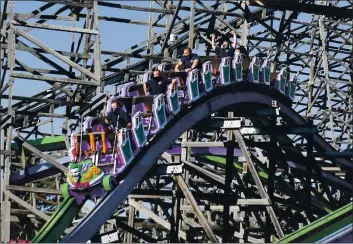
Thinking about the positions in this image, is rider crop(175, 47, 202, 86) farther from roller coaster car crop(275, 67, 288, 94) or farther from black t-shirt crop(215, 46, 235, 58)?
roller coaster car crop(275, 67, 288, 94)

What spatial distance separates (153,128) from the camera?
1839 centimetres

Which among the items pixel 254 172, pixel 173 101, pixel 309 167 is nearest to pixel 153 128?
pixel 173 101

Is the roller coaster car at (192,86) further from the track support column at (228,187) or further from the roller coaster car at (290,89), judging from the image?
the roller coaster car at (290,89)

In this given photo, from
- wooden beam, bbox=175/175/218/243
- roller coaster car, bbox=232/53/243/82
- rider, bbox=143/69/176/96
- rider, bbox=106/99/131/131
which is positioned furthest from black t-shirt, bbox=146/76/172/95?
wooden beam, bbox=175/175/218/243

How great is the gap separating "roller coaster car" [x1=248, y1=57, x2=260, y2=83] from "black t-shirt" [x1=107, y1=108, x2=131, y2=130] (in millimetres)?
4305

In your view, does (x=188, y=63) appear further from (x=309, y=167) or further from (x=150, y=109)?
(x=309, y=167)

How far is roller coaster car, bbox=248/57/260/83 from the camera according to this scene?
21422mm

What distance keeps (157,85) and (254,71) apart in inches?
119

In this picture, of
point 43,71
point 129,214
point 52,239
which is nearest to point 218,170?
point 129,214

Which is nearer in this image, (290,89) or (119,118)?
(119,118)

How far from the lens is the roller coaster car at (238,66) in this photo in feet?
68.4

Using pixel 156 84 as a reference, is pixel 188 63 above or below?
above

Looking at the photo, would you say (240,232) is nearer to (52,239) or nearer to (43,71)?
(43,71)

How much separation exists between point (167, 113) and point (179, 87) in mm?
842
